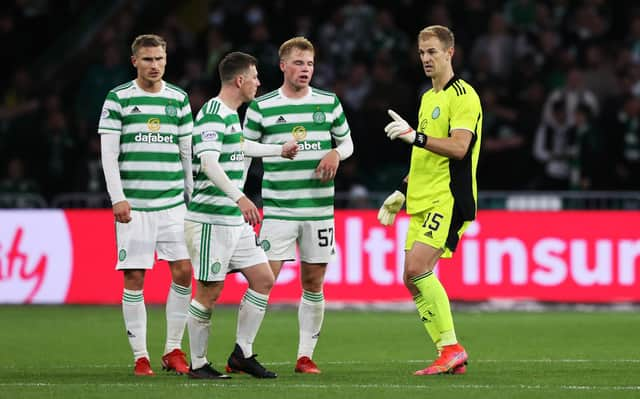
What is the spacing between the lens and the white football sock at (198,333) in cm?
963

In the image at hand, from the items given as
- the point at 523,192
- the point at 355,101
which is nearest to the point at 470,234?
the point at 523,192

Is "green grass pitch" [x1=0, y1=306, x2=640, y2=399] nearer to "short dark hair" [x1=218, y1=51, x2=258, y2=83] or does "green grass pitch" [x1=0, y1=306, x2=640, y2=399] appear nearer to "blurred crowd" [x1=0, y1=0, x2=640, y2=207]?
"short dark hair" [x1=218, y1=51, x2=258, y2=83]

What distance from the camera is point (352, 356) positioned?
11617mm

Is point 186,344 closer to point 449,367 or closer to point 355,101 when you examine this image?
point 449,367

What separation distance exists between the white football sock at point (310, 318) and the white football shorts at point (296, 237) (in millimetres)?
302

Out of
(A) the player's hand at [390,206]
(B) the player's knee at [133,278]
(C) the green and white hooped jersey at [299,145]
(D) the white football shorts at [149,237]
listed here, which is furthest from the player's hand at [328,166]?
(B) the player's knee at [133,278]

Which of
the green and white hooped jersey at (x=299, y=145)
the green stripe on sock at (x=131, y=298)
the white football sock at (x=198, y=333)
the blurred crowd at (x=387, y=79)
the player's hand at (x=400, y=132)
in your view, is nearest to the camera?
the player's hand at (x=400, y=132)

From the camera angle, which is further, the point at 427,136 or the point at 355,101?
the point at 355,101

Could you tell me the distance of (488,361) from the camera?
11055 mm

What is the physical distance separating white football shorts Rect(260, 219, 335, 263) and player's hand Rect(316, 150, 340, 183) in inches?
15.1

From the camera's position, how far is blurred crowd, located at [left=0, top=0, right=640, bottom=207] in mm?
17953

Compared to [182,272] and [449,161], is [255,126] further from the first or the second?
[449,161]

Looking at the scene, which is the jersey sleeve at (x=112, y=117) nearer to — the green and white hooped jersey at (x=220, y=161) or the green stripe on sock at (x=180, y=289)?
the green and white hooped jersey at (x=220, y=161)

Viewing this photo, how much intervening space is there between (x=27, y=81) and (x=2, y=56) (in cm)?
101
